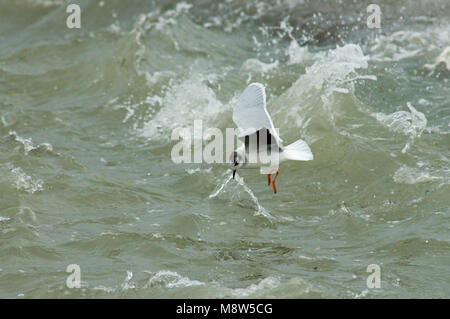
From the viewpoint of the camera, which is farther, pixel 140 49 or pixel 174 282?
pixel 140 49

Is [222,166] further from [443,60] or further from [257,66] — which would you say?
[443,60]

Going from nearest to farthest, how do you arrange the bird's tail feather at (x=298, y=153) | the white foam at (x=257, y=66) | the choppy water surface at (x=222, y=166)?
the choppy water surface at (x=222, y=166), the bird's tail feather at (x=298, y=153), the white foam at (x=257, y=66)

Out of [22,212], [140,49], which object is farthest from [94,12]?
[22,212]

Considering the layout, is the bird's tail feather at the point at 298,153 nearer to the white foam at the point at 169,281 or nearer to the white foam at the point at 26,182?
the white foam at the point at 169,281

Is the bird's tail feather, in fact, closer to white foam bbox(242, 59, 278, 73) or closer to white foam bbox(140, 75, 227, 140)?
white foam bbox(140, 75, 227, 140)

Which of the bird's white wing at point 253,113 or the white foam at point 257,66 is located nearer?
the bird's white wing at point 253,113

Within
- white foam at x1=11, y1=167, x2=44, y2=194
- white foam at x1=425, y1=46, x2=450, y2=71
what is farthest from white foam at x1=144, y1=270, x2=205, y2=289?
white foam at x1=425, y1=46, x2=450, y2=71

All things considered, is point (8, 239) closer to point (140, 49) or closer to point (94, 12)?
point (140, 49)

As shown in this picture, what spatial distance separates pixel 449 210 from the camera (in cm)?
795

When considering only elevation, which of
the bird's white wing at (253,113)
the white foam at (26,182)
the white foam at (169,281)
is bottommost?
the white foam at (169,281)

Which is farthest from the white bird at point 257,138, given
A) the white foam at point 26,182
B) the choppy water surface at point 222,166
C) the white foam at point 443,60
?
the white foam at point 443,60

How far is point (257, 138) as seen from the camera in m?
7.30

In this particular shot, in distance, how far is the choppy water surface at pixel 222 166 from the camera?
7020 mm
